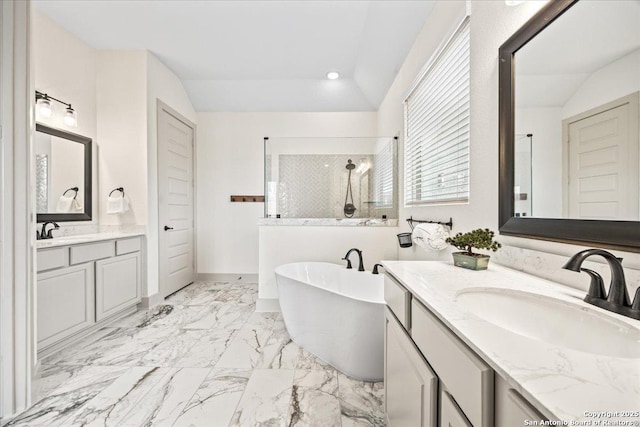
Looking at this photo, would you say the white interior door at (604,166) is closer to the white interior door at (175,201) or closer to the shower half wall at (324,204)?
the shower half wall at (324,204)

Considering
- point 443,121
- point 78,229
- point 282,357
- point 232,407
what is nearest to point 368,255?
point 282,357

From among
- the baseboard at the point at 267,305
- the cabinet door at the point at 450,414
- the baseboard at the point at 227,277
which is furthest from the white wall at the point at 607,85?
the baseboard at the point at 227,277

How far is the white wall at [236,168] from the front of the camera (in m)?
4.13

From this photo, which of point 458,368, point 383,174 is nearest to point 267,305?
point 383,174

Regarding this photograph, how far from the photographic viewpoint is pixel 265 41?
9.59ft

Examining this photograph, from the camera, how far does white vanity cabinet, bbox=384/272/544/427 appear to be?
51 centimetres

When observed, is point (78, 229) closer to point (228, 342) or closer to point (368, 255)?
point (228, 342)

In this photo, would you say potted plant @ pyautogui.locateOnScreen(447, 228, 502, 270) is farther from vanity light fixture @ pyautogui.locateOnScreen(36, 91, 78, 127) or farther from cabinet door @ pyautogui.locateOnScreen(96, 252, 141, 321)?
vanity light fixture @ pyautogui.locateOnScreen(36, 91, 78, 127)

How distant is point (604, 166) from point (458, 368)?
717 mm

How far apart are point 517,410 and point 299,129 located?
407 cm

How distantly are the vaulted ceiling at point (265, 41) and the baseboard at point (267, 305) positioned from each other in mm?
2754

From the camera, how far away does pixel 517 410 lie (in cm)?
45

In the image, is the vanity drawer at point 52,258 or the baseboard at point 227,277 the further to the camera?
the baseboard at point 227,277

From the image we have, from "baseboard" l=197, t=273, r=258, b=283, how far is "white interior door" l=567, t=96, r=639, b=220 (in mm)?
3878
